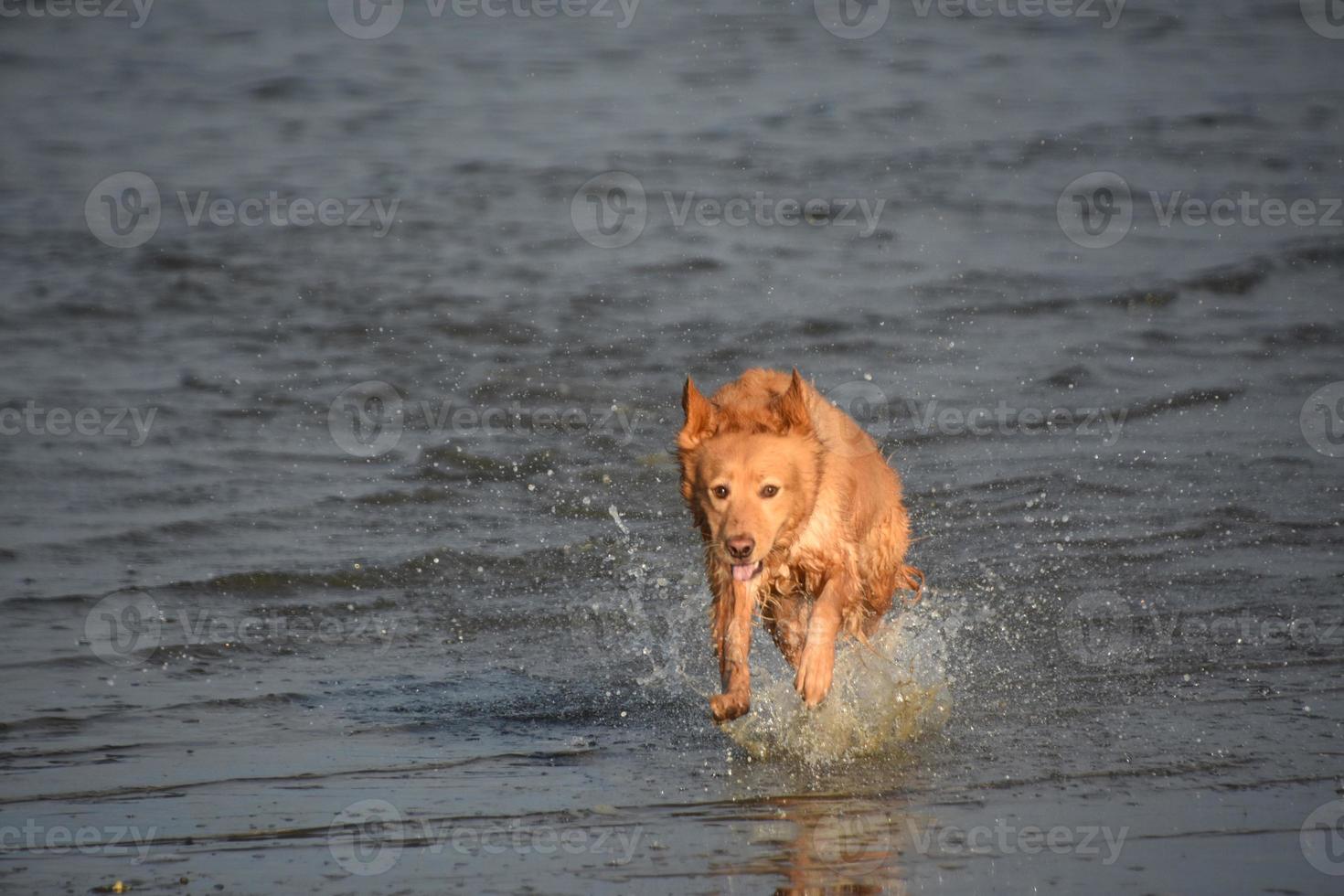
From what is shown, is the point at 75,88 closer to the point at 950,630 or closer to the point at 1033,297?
the point at 1033,297

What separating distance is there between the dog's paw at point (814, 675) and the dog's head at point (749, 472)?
15.0 inches

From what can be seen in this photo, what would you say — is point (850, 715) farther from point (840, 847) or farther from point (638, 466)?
point (638, 466)

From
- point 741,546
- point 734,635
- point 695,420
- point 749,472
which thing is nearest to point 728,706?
point 734,635

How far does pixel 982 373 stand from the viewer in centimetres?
1182

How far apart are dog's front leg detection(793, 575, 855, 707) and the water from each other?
0.26m

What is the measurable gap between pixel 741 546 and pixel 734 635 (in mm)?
521

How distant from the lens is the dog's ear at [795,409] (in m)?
5.73

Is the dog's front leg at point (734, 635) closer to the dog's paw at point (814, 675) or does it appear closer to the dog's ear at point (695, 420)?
the dog's paw at point (814, 675)

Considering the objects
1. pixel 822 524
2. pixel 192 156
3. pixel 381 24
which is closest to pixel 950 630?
pixel 822 524

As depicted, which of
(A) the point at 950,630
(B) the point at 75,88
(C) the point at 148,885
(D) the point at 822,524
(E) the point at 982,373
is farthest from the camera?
(B) the point at 75,88

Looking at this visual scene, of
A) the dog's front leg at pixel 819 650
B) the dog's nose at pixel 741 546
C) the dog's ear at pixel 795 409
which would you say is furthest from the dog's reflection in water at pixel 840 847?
the dog's ear at pixel 795 409

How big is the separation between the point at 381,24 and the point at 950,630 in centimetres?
1983

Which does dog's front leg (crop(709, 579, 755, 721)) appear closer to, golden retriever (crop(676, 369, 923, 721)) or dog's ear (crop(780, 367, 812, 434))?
golden retriever (crop(676, 369, 923, 721))

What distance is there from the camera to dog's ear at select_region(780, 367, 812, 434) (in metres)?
5.73
